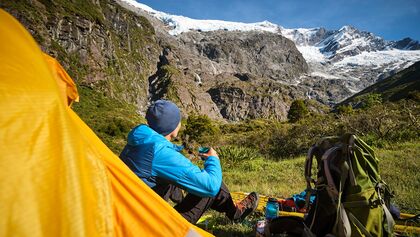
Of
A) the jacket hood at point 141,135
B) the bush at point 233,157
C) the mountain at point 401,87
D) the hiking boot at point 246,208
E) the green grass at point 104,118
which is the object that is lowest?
the green grass at point 104,118

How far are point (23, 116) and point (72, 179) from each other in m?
0.33

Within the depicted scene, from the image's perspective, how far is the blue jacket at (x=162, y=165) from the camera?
224 centimetres

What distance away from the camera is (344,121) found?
9672mm

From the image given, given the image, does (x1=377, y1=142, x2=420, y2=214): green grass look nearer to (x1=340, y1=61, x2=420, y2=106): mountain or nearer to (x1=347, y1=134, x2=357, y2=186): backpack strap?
(x1=347, y1=134, x2=357, y2=186): backpack strap

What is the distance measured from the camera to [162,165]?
2266 mm

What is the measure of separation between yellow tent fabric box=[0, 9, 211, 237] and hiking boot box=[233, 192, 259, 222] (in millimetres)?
1924

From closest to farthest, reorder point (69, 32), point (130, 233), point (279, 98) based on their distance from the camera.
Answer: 1. point (130, 233)
2. point (69, 32)
3. point (279, 98)

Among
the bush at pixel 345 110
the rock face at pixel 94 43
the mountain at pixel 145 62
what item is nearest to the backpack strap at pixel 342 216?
the bush at pixel 345 110

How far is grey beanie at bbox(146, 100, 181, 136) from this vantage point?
254 cm

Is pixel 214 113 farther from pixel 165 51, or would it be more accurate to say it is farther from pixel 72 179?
pixel 72 179

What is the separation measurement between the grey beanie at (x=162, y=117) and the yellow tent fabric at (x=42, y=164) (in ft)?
2.89

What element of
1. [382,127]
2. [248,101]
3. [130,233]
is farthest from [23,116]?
[248,101]

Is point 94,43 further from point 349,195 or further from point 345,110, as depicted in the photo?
point 349,195

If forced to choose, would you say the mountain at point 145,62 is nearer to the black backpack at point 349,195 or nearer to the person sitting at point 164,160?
the person sitting at point 164,160
